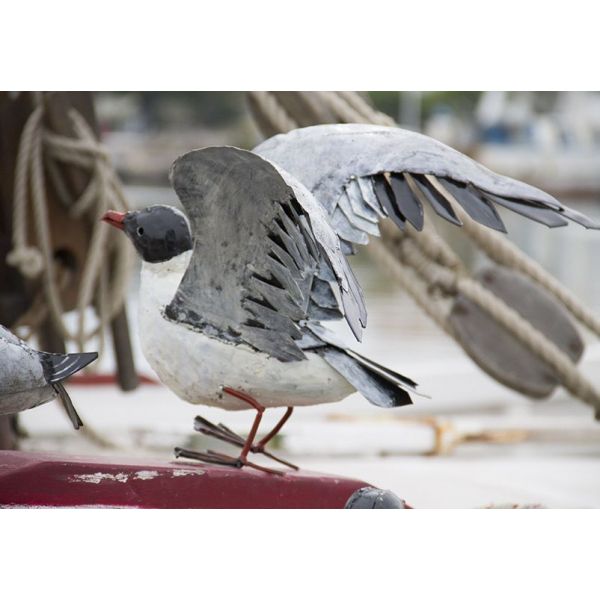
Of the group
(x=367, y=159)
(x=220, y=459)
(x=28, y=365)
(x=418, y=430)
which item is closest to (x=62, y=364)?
(x=28, y=365)

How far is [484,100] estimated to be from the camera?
46.4 ft

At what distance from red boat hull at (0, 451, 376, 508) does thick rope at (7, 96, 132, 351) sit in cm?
66

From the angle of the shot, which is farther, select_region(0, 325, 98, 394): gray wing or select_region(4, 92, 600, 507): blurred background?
select_region(4, 92, 600, 507): blurred background

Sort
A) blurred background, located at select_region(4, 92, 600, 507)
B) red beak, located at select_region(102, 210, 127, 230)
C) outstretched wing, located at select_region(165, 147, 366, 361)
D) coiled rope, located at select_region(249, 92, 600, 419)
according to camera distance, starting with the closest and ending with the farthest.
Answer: outstretched wing, located at select_region(165, 147, 366, 361), red beak, located at select_region(102, 210, 127, 230), coiled rope, located at select_region(249, 92, 600, 419), blurred background, located at select_region(4, 92, 600, 507)

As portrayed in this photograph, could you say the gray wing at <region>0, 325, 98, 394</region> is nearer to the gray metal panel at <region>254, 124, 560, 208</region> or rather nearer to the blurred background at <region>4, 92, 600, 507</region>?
the gray metal panel at <region>254, 124, 560, 208</region>

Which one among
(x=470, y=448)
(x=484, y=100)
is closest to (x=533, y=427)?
(x=470, y=448)

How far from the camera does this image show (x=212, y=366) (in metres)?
1.16


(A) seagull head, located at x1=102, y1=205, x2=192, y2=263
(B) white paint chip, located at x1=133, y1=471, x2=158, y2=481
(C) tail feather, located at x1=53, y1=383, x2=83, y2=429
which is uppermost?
(A) seagull head, located at x1=102, y1=205, x2=192, y2=263

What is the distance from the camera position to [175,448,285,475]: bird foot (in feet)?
4.18

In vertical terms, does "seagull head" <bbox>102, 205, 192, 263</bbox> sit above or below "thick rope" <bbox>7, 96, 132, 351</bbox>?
above

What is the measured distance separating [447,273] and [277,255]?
0.79 m

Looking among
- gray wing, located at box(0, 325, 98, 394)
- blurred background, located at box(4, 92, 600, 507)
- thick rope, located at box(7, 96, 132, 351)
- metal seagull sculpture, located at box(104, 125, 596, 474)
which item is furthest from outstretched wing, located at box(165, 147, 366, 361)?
thick rope, located at box(7, 96, 132, 351)

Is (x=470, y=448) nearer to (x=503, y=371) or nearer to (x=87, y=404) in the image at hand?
(x=503, y=371)

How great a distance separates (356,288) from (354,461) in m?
1.06
